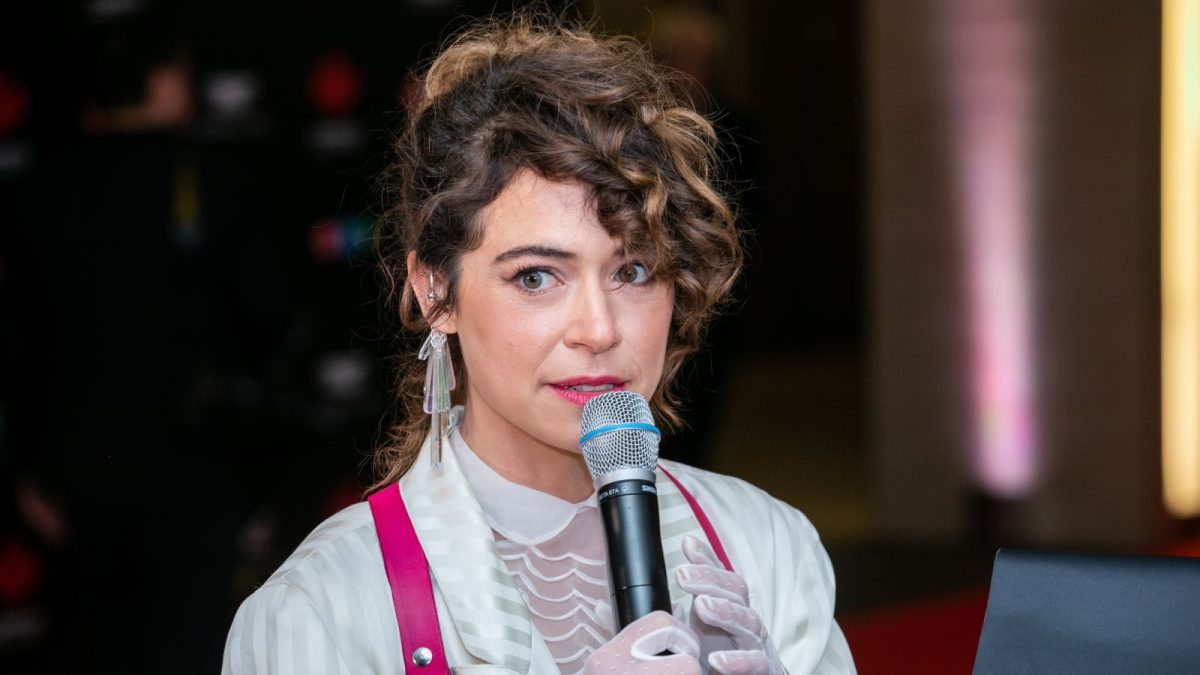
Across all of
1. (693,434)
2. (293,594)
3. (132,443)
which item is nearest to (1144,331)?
(693,434)

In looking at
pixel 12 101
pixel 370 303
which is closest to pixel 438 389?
pixel 370 303

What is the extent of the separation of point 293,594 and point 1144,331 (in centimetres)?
443

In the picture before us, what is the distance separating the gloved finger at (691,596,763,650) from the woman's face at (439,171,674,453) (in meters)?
0.24

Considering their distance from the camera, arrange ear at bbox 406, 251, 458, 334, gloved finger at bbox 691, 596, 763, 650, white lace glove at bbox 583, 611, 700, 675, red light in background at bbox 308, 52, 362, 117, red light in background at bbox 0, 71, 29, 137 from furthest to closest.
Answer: red light in background at bbox 308, 52, 362, 117, red light in background at bbox 0, 71, 29, 137, ear at bbox 406, 251, 458, 334, gloved finger at bbox 691, 596, 763, 650, white lace glove at bbox 583, 611, 700, 675

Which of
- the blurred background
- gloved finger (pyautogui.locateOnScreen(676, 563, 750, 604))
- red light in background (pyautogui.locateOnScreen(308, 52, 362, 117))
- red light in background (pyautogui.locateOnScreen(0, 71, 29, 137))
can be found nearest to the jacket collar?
gloved finger (pyautogui.locateOnScreen(676, 563, 750, 604))

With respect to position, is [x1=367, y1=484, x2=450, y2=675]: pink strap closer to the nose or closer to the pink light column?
the nose

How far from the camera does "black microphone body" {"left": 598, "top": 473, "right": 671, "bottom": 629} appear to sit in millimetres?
1204

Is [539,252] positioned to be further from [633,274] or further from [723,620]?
[723,620]

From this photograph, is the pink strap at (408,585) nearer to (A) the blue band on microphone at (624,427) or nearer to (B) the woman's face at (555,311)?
(B) the woman's face at (555,311)

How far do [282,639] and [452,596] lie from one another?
0.16 metres

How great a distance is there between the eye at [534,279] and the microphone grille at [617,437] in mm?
151

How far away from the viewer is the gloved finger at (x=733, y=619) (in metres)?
1.28

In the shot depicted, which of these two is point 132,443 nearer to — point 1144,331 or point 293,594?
point 293,594

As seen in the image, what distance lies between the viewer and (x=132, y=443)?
325 cm
